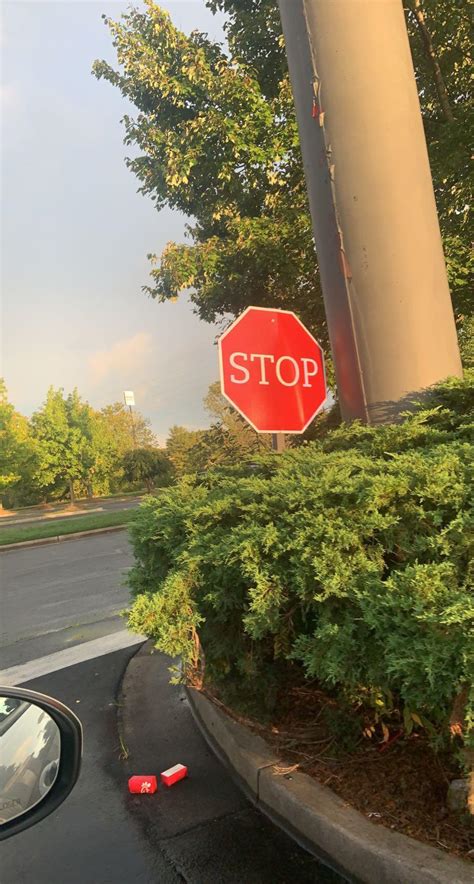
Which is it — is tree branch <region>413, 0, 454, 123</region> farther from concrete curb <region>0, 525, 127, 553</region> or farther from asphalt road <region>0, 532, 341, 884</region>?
concrete curb <region>0, 525, 127, 553</region>

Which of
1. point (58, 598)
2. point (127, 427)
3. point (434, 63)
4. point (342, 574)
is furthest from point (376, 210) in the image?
point (127, 427)

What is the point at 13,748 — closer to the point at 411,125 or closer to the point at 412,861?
the point at 412,861

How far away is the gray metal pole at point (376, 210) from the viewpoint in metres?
3.60

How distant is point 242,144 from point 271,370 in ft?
20.6

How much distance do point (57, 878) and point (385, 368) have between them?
304cm

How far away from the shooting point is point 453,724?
195cm

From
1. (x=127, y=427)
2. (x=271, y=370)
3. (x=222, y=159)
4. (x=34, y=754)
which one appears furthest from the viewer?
(x=127, y=427)

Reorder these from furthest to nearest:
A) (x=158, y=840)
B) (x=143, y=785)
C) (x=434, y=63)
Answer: (x=434, y=63) → (x=143, y=785) → (x=158, y=840)

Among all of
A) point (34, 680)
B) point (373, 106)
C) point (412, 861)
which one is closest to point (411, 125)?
point (373, 106)

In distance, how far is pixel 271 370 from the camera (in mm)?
3734

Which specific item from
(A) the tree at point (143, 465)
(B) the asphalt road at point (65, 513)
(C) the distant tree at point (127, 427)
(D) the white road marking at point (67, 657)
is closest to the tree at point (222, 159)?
(D) the white road marking at point (67, 657)

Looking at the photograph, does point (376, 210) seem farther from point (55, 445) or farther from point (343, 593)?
point (55, 445)

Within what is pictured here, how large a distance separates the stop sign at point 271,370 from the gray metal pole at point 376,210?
0.85ft

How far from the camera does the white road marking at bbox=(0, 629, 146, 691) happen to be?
493 centimetres
